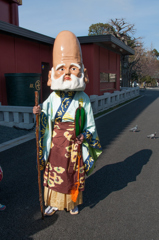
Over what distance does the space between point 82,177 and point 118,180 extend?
4.09 feet

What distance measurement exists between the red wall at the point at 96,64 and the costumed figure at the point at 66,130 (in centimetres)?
1018

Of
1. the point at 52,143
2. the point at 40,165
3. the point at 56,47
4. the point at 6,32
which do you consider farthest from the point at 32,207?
the point at 6,32

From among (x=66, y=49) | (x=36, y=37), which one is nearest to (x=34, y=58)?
(x=36, y=37)

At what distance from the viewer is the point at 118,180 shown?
12.9ft

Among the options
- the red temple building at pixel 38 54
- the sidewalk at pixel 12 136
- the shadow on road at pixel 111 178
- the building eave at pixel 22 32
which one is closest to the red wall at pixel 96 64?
the red temple building at pixel 38 54

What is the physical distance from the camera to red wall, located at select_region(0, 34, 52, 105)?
902 cm

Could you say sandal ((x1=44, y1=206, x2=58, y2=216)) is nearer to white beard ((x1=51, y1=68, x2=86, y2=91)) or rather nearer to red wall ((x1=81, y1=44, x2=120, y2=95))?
white beard ((x1=51, y1=68, x2=86, y2=91))

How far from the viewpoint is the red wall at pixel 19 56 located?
9.02 meters

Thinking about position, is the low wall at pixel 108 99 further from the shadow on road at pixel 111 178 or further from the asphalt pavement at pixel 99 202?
the shadow on road at pixel 111 178

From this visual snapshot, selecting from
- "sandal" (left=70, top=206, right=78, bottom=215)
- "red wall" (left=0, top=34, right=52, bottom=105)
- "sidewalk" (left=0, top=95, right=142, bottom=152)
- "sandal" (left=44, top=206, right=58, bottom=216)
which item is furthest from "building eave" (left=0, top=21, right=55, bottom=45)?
"sandal" (left=70, top=206, right=78, bottom=215)

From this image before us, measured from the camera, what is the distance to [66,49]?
110 inches

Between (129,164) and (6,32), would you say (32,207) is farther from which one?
(6,32)

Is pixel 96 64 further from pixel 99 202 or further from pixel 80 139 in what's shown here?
pixel 80 139

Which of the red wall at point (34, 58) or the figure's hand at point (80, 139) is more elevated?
Result: the red wall at point (34, 58)
